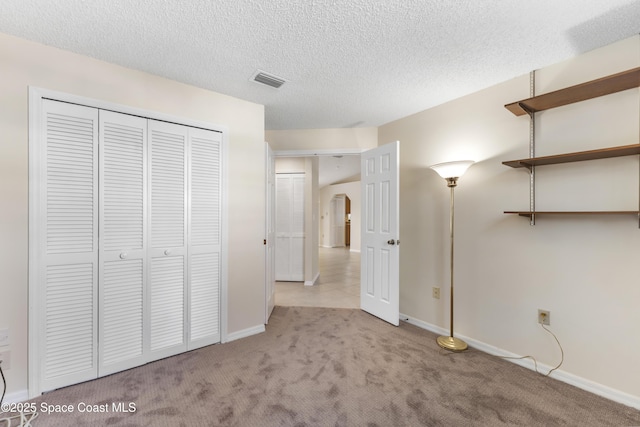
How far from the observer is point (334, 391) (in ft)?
5.80

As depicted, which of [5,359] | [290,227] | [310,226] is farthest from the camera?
[290,227]

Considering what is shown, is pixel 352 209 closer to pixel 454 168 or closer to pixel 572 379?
pixel 454 168

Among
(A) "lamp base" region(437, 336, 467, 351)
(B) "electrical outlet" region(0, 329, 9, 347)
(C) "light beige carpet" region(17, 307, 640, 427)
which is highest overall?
(B) "electrical outlet" region(0, 329, 9, 347)

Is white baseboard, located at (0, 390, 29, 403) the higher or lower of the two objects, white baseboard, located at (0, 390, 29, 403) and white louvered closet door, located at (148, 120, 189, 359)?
the lower

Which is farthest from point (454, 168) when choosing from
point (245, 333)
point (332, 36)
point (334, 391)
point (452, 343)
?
point (245, 333)

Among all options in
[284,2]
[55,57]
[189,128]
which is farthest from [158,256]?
[284,2]

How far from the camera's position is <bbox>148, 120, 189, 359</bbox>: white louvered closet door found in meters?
2.14

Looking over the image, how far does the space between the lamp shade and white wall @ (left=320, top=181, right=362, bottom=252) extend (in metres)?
6.66

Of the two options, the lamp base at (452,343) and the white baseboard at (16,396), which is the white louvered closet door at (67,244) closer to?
the white baseboard at (16,396)

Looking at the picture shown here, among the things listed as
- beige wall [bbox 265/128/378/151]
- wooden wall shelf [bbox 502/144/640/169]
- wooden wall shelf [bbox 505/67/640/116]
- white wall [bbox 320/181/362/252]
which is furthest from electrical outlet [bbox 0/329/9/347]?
white wall [bbox 320/181/362/252]

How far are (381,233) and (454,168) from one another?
107 cm

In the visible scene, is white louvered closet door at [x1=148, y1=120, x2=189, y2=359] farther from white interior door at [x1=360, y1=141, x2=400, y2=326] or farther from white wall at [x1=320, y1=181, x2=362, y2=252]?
white wall at [x1=320, y1=181, x2=362, y2=252]

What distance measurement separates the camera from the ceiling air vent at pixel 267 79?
2104mm

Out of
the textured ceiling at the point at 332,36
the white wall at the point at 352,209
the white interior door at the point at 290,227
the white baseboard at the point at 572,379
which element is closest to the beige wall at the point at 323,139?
the textured ceiling at the point at 332,36
